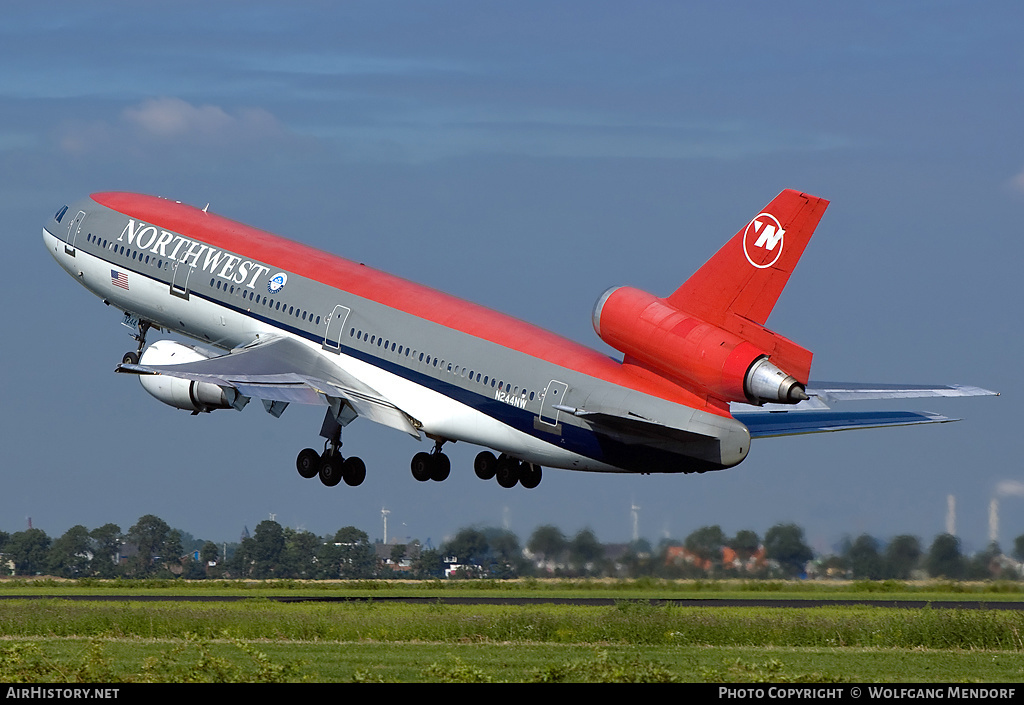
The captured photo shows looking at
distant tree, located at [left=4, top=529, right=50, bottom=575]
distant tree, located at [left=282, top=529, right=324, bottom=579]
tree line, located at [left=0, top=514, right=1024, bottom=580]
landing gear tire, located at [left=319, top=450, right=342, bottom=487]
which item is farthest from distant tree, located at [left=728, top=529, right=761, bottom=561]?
distant tree, located at [left=4, top=529, right=50, bottom=575]

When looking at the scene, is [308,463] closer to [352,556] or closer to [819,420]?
[819,420]

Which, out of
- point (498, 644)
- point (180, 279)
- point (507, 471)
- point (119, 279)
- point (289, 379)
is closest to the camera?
point (498, 644)

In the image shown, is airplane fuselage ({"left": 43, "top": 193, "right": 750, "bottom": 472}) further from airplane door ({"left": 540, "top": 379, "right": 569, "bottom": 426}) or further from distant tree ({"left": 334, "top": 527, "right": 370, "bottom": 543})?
distant tree ({"left": 334, "top": 527, "right": 370, "bottom": 543})

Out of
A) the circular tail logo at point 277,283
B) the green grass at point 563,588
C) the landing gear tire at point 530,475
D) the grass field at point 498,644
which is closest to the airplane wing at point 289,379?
the circular tail logo at point 277,283

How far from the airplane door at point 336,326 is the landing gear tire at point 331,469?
12.8ft

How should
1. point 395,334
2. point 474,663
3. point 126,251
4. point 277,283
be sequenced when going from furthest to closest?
point 126,251
point 277,283
point 395,334
point 474,663

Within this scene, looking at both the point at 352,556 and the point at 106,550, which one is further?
the point at 106,550

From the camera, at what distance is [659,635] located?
128 feet

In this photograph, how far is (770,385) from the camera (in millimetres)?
35688

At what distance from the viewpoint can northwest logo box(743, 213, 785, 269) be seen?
36.2 metres

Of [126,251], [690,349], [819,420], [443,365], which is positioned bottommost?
[819,420]

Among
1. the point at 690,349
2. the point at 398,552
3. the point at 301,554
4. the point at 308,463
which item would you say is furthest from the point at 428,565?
the point at 690,349

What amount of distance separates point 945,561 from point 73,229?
3330 cm
